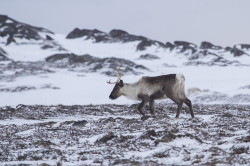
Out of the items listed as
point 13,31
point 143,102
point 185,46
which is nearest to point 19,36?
point 13,31

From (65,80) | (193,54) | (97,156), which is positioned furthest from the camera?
(193,54)

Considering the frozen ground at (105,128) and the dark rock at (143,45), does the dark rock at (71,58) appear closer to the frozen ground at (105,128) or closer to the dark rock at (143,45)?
the frozen ground at (105,128)

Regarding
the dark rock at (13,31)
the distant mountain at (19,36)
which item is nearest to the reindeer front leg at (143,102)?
the distant mountain at (19,36)

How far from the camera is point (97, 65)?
61656 mm

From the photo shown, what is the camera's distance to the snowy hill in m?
36.4

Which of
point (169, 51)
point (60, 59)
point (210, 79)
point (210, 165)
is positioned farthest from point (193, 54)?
point (210, 165)

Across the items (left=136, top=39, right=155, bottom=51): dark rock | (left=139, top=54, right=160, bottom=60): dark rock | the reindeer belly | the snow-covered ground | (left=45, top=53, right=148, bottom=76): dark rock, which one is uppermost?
(left=136, top=39, right=155, bottom=51): dark rock

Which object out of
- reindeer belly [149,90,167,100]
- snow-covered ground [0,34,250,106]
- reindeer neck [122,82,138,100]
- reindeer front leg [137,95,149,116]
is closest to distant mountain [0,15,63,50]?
snow-covered ground [0,34,250,106]

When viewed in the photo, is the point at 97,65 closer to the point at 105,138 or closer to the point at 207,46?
the point at 207,46

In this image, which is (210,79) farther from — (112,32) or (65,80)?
(112,32)

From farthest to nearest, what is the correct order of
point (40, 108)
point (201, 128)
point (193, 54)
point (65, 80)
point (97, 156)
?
1. point (193, 54)
2. point (65, 80)
3. point (40, 108)
4. point (201, 128)
5. point (97, 156)

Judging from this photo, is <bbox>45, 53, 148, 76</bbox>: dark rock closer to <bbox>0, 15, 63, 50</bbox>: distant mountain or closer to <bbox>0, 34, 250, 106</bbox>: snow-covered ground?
<bbox>0, 34, 250, 106</bbox>: snow-covered ground

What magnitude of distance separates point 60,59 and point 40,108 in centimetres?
4886

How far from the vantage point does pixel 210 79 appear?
48594 millimetres
